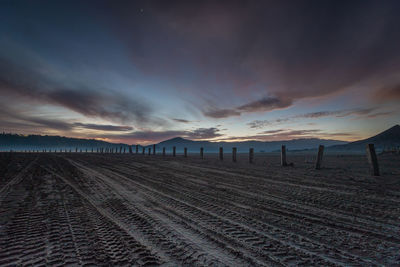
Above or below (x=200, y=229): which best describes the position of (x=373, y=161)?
above

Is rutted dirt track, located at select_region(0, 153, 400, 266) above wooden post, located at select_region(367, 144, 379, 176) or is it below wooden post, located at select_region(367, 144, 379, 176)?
below

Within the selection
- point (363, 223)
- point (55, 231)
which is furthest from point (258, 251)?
point (55, 231)

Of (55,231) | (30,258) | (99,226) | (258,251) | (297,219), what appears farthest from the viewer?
(297,219)

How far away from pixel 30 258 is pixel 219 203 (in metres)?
3.42

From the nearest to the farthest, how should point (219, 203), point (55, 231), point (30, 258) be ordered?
point (30, 258) < point (55, 231) < point (219, 203)

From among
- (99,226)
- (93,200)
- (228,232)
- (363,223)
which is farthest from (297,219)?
(93,200)

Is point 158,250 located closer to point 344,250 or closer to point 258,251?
point 258,251

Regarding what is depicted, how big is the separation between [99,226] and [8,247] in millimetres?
1068

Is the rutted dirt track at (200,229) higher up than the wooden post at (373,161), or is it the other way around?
the wooden post at (373,161)

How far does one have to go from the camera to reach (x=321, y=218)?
345 cm

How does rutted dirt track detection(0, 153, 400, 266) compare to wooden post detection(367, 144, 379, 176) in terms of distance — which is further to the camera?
wooden post detection(367, 144, 379, 176)

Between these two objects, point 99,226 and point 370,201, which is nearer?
point 99,226

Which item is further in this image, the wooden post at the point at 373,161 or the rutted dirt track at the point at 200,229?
the wooden post at the point at 373,161

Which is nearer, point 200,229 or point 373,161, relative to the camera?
point 200,229
